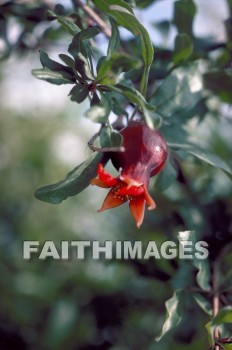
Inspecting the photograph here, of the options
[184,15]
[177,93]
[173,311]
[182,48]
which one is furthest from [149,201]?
[184,15]

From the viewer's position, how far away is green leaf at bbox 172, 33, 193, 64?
105 centimetres

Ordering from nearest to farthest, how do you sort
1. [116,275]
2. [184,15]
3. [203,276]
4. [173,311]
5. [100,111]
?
[100,111], [173,311], [203,276], [184,15], [116,275]

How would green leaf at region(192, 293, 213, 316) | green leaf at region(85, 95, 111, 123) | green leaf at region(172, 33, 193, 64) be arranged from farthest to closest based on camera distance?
green leaf at region(172, 33, 193, 64) < green leaf at region(192, 293, 213, 316) < green leaf at region(85, 95, 111, 123)

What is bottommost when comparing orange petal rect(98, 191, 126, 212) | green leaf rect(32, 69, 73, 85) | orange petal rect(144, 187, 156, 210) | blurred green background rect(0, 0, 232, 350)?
blurred green background rect(0, 0, 232, 350)

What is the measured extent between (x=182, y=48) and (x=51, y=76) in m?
0.44

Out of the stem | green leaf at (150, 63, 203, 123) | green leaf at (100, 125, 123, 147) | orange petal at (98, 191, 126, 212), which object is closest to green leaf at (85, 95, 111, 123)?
green leaf at (100, 125, 123, 147)

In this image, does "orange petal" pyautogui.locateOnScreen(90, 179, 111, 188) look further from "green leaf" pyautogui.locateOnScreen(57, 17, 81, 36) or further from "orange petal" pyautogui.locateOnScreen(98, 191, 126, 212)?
"green leaf" pyautogui.locateOnScreen(57, 17, 81, 36)

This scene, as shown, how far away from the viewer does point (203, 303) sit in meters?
0.95

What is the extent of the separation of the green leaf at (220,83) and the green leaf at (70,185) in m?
0.48

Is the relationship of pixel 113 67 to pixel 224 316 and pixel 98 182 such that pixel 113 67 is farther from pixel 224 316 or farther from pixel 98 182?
pixel 224 316

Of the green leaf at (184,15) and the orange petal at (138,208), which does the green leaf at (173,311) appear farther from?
the green leaf at (184,15)

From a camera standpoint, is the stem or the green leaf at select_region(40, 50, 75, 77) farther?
the stem

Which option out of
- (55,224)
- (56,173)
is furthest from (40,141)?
(55,224)

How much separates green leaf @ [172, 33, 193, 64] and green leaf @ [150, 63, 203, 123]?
0.10 ft
